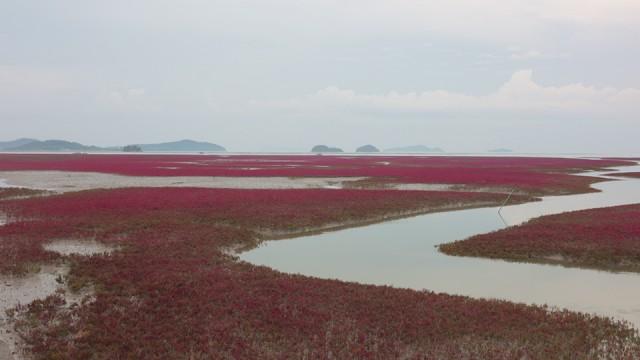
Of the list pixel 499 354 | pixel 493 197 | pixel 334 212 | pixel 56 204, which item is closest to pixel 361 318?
pixel 499 354

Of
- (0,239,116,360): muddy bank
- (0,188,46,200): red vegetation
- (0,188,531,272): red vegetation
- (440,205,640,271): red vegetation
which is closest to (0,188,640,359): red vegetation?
(0,239,116,360): muddy bank

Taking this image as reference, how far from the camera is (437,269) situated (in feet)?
60.4

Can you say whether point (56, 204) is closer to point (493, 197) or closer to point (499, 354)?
point (499, 354)

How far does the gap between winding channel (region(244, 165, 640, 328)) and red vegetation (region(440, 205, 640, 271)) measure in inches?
41.0

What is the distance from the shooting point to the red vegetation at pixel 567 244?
19581 mm

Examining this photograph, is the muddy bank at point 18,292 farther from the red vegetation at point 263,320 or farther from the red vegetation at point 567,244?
the red vegetation at point 567,244

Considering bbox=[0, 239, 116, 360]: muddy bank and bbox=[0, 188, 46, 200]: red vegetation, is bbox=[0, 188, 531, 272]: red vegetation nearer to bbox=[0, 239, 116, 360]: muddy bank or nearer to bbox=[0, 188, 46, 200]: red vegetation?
bbox=[0, 239, 116, 360]: muddy bank

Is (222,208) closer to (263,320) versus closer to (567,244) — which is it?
(263,320)

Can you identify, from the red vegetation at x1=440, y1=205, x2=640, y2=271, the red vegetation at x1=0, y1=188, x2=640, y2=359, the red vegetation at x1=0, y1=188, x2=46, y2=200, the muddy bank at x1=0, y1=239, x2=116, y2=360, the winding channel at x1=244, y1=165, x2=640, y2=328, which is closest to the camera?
the red vegetation at x1=0, y1=188, x2=640, y2=359

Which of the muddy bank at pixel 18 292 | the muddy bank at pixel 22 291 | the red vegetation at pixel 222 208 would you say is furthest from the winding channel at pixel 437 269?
the muddy bank at pixel 18 292

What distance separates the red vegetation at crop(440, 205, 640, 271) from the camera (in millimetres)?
19581

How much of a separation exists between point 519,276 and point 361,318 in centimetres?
800

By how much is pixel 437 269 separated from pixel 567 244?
272 inches

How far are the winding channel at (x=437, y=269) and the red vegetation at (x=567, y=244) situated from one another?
1.04 metres
